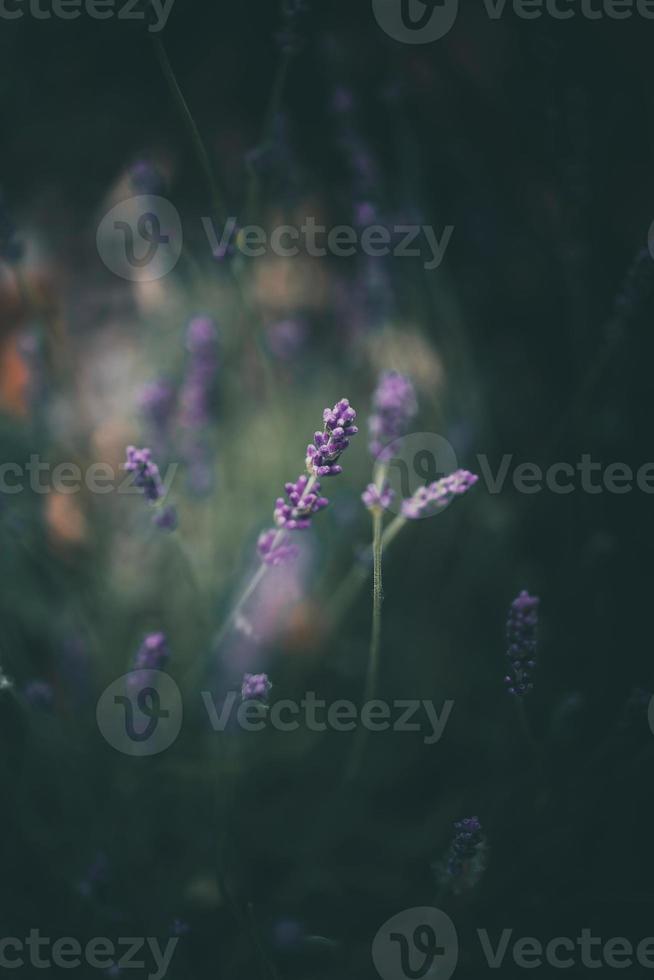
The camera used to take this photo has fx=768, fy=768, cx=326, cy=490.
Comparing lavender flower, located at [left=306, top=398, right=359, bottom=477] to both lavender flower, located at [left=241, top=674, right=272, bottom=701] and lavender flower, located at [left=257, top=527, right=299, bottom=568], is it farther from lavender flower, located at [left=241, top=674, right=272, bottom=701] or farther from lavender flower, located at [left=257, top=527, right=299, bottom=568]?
lavender flower, located at [left=241, top=674, right=272, bottom=701]

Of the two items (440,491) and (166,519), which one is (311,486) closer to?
(440,491)

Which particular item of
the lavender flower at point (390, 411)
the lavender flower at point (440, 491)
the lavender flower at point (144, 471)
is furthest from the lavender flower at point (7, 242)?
the lavender flower at point (440, 491)

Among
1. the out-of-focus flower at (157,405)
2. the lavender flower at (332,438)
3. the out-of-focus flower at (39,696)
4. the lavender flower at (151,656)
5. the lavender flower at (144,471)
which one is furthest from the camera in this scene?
the out-of-focus flower at (157,405)

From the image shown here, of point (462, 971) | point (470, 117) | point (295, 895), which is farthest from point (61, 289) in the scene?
point (462, 971)

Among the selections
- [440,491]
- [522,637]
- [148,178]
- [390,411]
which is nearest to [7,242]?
[148,178]

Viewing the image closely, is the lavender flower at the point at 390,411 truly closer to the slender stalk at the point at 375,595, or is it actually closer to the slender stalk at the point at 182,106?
the slender stalk at the point at 375,595

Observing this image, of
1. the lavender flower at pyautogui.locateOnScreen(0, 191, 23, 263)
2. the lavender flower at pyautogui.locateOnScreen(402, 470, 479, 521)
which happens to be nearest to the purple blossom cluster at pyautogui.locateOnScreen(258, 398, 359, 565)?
the lavender flower at pyautogui.locateOnScreen(402, 470, 479, 521)
